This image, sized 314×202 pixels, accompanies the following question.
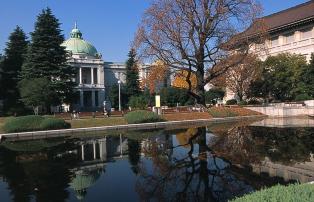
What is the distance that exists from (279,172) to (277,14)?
60758mm

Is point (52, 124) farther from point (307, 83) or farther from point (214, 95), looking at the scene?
point (214, 95)

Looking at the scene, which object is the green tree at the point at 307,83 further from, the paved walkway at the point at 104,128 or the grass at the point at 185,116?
the grass at the point at 185,116

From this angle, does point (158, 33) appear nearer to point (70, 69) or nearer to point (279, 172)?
point (70, 69)

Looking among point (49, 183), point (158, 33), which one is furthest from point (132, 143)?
point (158, 33)

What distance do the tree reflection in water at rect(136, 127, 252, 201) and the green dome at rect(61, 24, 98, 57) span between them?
3596 inches

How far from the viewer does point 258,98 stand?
56156 mm

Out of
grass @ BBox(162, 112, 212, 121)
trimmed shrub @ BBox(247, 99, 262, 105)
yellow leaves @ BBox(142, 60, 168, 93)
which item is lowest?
grass @ BBox(162, 112, 212, 121)

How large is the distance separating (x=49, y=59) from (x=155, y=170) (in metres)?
45.4

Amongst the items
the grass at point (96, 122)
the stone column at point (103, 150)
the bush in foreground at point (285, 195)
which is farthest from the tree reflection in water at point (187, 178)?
the grass at point (96, 122)

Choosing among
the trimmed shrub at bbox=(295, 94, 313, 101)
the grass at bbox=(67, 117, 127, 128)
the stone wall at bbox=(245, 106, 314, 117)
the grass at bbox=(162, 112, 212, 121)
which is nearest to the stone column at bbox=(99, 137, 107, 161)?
the grass at bbox=(67, 117, 127, 128)

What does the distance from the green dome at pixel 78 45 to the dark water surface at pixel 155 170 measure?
87.1 meters

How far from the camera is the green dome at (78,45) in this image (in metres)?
105

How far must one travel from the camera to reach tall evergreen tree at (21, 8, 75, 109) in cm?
5397

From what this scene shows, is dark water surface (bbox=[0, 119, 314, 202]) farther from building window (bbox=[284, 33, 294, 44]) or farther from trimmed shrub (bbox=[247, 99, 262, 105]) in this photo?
building window (bbox=[284, 33, 294, 44])
